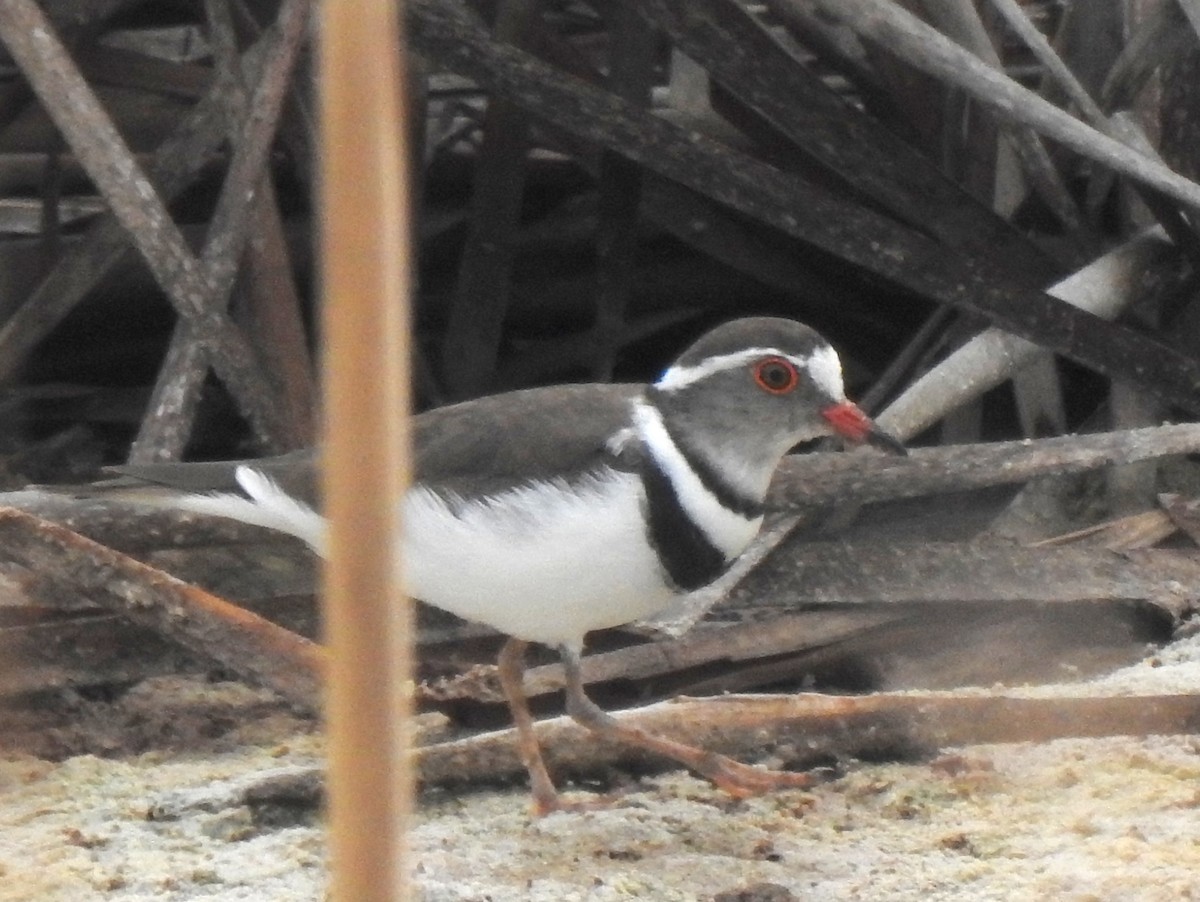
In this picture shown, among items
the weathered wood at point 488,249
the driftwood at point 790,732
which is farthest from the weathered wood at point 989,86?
the driftwood at point 790,732

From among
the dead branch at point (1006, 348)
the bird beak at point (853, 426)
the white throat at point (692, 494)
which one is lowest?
the white throat at point (692, 494)

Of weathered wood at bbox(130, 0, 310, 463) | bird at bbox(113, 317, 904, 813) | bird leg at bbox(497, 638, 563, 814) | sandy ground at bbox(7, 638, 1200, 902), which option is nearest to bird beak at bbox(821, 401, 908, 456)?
bird at bbox(113, 317, 904, 813)

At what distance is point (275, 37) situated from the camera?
4402mm

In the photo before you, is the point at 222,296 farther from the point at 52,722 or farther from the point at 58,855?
the point at 58,855

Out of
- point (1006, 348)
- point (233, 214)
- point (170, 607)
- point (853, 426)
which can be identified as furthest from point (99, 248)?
point (1006, 348)

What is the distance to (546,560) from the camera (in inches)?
123

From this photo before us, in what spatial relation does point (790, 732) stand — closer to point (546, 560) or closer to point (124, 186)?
point (546, 560)

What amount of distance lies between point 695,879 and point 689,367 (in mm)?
1167

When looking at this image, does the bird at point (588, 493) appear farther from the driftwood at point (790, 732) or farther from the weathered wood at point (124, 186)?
the weathered wood at point (124, 186)

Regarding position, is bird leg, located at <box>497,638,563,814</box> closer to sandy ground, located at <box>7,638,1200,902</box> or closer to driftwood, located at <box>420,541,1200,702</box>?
sandy ground, located at <box>7,638,1200,902</box>

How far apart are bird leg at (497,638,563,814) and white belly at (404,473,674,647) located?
6.7 inches

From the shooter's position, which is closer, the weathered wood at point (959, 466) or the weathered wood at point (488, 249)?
the weathered wood at point (959, 466)

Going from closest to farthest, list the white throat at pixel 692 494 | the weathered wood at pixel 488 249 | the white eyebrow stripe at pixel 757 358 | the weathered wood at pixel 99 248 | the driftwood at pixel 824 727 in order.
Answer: the driftwood at pixel 824 727 < the white throat at pixel 692 494 < the white eyebrow stripe at pixel 757 358 < the weathered wood at pixel 99 248 < the weathered wood at pixel 488 249

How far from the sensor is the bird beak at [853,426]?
3.54 m
